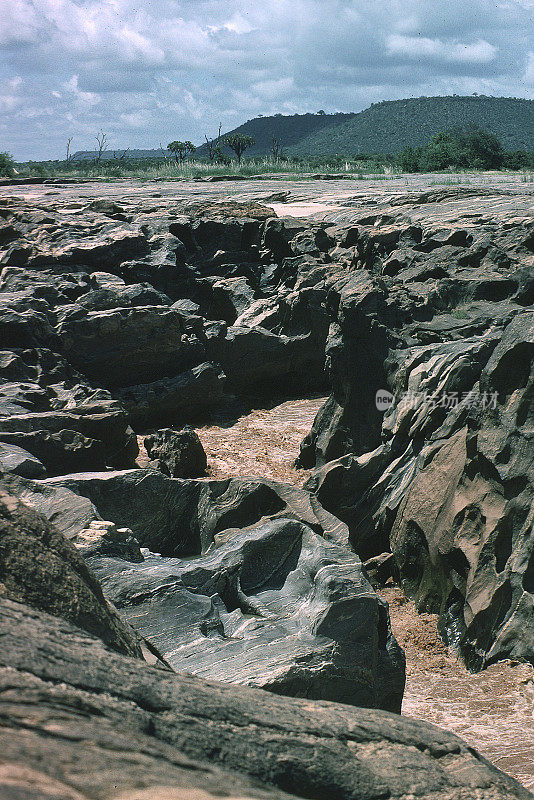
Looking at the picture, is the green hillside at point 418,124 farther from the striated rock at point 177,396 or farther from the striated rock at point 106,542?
the striated rock at point 106,542

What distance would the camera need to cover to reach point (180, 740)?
2012 millimetres

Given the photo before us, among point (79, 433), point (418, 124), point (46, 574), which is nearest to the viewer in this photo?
point (46, 574)

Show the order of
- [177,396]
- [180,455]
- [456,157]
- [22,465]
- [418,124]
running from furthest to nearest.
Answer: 1. [418,124]
2. [456,157]
3. [177,396]
4. [180,455]
5. [22,465]

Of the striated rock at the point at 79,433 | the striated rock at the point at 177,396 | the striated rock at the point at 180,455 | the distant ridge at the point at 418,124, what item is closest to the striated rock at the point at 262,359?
the striated rock at the point at 177,396

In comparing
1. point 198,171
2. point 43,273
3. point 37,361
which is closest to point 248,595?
point 37,361

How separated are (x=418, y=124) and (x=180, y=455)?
307 feet

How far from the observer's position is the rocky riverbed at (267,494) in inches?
84.3

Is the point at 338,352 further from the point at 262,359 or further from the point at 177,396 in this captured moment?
the point at 262,359

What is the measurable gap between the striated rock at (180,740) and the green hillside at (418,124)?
3438 inches

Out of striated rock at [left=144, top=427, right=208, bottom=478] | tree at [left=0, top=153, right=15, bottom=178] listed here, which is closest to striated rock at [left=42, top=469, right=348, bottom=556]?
striated rock at [left=144, top=427, right=208, bottom=478]

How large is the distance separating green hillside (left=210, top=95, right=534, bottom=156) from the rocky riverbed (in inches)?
2943

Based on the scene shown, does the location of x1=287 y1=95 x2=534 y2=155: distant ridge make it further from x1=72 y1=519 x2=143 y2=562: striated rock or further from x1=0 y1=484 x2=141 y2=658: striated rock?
x1=0 y1=484 x2=141 y2=658: striated rock

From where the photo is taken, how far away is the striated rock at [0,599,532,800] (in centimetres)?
166

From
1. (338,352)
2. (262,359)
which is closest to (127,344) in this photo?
(262,359)
